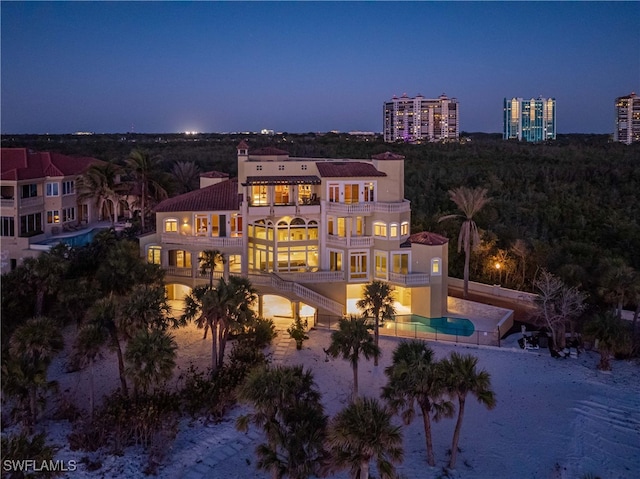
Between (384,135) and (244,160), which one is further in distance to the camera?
(384,135)

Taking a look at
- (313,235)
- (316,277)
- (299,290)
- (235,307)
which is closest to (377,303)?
(299,290)

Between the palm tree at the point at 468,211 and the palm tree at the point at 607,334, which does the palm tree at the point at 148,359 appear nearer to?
the palm tree at the point at 607,334

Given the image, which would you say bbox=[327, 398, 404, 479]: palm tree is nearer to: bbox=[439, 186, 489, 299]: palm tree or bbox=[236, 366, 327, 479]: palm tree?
bbox=[236, 366, 327, 479]: palm tree

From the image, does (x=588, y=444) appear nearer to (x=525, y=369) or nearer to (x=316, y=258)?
(x=525, y=369)

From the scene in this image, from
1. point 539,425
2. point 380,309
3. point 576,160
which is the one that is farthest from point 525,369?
point 576,160

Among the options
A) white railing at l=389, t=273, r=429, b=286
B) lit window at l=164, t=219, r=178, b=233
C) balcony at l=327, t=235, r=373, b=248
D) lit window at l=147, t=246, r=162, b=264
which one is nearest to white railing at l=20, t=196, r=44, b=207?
lit window at l=147, t=246, r=162, b=264

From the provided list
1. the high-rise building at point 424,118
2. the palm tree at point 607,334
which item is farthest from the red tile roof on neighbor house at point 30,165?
the high-rise building at point 424,118

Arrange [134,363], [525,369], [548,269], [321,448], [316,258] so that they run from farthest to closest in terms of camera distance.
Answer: [548,269], [316,258], [525,369], [134,363], [321,448]
